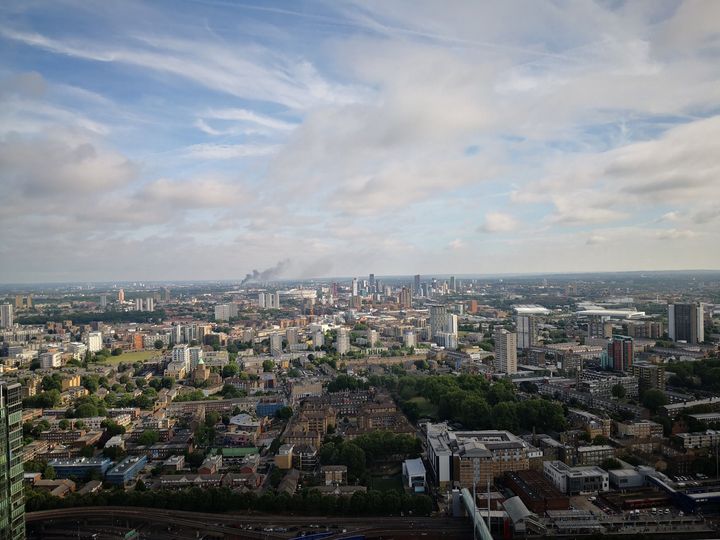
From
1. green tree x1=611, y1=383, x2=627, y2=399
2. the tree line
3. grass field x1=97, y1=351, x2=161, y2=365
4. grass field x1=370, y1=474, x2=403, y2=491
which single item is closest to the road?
grass field x1=370, y1=474, x2=403, y2=491

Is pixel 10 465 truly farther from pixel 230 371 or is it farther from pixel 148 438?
pixel 230 371

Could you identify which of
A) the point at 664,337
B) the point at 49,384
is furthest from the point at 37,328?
the point at 664,337

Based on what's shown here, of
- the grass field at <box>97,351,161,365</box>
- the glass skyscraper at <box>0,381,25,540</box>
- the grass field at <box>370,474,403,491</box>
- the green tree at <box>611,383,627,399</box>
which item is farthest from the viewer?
the grass field at <box>97,351,161,365</box>

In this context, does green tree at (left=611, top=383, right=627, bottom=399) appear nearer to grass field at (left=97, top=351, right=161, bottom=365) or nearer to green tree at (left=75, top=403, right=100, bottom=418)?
green tree at (left=75, top=403, right=100, bottom=418)

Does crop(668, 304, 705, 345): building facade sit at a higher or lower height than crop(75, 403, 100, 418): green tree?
higher

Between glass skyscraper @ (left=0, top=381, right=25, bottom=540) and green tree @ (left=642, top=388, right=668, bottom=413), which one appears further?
green tree @ (left=642, top=388, right=668, bottom=413)

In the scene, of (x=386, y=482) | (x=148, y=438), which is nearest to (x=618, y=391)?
(x=386, y=482)

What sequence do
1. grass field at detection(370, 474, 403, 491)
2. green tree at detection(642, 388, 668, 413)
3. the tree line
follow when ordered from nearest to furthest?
grass field at detection(370, 474, 403, 491) < the tree line < green tree at detection(642, 388, 668, 413)
